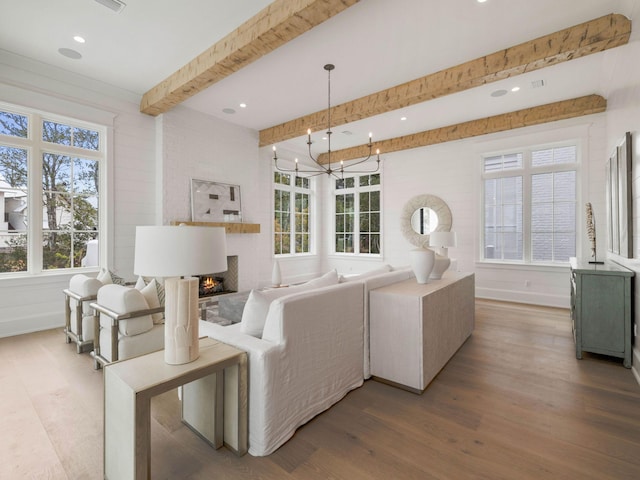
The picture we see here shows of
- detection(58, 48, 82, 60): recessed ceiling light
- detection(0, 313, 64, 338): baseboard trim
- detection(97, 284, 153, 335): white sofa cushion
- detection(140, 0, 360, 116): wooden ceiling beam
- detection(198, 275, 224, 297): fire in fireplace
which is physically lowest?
detection(0, 313, 64, 338): baseboard trim

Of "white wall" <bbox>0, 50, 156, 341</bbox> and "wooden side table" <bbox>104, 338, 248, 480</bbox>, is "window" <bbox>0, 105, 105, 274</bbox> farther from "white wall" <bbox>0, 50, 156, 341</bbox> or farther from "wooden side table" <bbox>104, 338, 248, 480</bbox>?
"wooden side table" <bbox>104, 338, 248, 480</bbox>

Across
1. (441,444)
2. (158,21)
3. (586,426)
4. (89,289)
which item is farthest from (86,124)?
(586,426)

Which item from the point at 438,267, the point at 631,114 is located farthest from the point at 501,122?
the point at 438,267

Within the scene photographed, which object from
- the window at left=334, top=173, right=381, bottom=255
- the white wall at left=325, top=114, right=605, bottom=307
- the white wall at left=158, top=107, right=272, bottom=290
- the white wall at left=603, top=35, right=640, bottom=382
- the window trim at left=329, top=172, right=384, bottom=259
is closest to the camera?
the white wall at left=603, top=35, right=640, bottom=382

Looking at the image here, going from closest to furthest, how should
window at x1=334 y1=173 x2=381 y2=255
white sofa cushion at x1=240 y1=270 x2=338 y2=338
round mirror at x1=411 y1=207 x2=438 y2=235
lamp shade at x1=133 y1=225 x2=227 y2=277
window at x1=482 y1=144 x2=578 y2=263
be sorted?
1. lamp shade at x1=133 y1=225 x2=227 y2=277
2. white sofa cushion at x1=240 y1=270 x2=338 y2=338
3. window at x1=482 y1=144 x2=578 y2=263
4. round mirror at x1=411 y1=207 x2=438 y2=235
5. window at x1=334 y1=173 x2=381 y2=255

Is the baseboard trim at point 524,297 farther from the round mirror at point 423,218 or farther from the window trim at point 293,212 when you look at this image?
the window trim at point 293,212

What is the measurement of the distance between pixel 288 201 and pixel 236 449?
20.7 ft

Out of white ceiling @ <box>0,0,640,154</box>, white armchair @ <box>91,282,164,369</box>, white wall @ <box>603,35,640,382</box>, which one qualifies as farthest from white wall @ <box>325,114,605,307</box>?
white armchair @ <box>91,282,164,369</box>

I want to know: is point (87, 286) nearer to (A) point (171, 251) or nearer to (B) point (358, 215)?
(A) point (171, 251)

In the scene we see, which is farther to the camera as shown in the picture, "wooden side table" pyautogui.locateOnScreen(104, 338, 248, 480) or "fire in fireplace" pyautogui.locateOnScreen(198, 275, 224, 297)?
"fire in fireplace" pyautogui.locateOnScreen(198, 275, 224, 297)

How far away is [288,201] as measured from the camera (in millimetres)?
7707

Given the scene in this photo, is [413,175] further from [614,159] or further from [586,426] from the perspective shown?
[586,426]

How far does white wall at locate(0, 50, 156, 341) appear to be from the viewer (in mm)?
3818

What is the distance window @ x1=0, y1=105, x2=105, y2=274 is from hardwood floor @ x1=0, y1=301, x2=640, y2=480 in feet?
5.44
